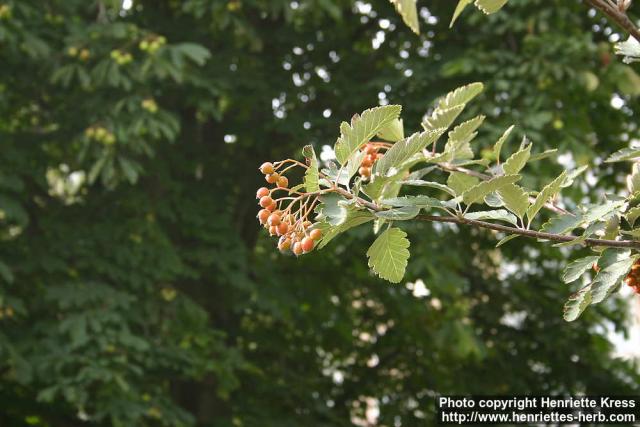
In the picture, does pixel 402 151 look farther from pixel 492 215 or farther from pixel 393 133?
pixel 393 133

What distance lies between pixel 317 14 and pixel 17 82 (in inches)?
68.2

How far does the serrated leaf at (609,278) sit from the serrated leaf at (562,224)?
2.9 inches

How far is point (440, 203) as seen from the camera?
4.10 ft

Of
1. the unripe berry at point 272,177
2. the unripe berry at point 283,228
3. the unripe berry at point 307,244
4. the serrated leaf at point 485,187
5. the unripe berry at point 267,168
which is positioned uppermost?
the serrated leaf at point 485,187

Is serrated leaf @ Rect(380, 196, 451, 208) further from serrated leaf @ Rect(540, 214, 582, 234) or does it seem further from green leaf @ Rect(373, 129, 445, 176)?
serrated leaf @ Rect(540, 214, 582, 234)

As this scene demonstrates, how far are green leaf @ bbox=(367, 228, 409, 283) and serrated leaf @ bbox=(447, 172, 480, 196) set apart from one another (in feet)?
0.60

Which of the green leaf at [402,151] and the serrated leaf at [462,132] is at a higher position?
the serrated leaf at [462,132]

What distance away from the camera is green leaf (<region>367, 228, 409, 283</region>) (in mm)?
1306

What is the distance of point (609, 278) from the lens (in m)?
1.28

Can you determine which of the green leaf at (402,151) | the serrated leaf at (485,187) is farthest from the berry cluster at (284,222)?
the serrated leaf at (485,187)

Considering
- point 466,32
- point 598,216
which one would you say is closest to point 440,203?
point 598,216

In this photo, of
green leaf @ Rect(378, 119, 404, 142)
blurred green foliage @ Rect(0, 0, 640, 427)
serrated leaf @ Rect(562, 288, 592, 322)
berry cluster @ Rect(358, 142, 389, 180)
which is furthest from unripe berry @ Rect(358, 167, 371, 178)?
blurred green foliage @ Rect(0, 0, 640, 427)

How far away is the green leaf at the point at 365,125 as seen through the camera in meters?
1.21

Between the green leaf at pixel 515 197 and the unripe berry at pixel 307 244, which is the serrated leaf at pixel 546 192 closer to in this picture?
the green leaf at pixel 515 197
